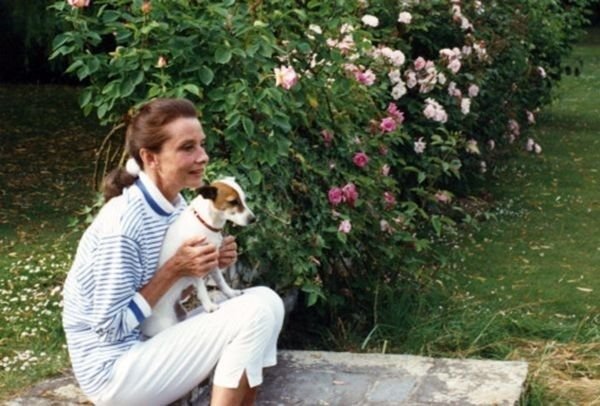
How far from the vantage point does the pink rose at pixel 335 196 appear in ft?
18.5

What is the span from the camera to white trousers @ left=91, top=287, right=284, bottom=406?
3.79 m

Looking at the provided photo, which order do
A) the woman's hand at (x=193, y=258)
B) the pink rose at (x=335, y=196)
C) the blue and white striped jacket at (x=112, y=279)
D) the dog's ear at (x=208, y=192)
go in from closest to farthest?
the blue and white striped jacket at (x=112, y=279) → the woman's hand at (x=193, y=258) → the dog's ear at (x=208, y=192) → the pink rose at (x=335, y=196)

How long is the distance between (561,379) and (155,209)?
2.03 meters

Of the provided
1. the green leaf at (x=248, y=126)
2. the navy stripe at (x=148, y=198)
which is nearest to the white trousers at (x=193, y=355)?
the navy stripe at (x=148, y=198)

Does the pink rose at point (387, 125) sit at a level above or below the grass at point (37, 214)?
above

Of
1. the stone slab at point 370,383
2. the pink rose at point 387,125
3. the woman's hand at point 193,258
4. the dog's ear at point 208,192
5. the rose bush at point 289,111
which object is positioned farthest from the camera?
the pink rose at point 387,125

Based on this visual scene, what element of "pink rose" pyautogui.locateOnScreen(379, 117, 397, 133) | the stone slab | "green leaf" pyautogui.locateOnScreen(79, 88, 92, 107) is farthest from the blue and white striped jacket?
"pink rose" pyautogui.locateOnScreen(379, 117, 397, 133)

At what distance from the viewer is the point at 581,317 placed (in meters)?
6.45

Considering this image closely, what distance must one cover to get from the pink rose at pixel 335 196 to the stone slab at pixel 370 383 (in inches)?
35.4

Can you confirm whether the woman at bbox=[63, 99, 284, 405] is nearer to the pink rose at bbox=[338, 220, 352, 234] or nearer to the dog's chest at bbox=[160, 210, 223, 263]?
the dog's chest at bbox=[160, 210, 223, 263]

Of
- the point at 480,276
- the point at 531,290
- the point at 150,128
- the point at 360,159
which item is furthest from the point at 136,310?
the point at 480,276

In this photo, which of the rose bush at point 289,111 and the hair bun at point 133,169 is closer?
the hair bun at point 133,169

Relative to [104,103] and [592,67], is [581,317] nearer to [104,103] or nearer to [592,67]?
[104,103]

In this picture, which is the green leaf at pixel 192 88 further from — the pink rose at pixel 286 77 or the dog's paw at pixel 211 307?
the dog's paw at pixel 211 307
